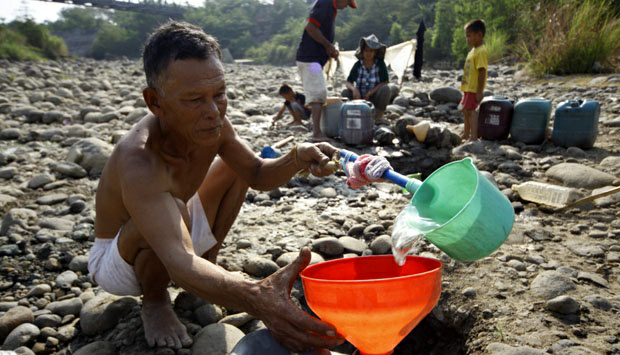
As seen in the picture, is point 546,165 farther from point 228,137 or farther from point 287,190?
point 228,137

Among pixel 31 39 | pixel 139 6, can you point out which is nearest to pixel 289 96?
pixel 31 39

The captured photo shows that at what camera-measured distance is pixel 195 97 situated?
1704mm

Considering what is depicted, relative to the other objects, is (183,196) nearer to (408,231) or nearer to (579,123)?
(408,231)

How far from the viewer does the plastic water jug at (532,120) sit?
4691 mm

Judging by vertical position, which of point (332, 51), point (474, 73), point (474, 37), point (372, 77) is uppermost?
point (474, 37)

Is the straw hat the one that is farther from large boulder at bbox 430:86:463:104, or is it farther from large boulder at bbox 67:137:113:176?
large boulder at bbox 67:137:113:176

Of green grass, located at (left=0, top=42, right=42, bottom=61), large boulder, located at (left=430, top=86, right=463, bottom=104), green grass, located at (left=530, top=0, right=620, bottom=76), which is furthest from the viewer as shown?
green grass, located at (left=0, top=42, right=42, bottom=61)

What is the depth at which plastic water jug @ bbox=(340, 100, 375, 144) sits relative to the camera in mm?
5055

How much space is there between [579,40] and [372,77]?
4402 mm

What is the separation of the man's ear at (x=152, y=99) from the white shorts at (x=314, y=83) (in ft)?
12.4

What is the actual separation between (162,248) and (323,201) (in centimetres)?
220

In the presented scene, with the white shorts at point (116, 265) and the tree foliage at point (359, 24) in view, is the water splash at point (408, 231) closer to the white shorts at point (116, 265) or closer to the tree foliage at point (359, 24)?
the white shorts at point (116, 265)

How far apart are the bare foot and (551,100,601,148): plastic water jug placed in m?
4.13

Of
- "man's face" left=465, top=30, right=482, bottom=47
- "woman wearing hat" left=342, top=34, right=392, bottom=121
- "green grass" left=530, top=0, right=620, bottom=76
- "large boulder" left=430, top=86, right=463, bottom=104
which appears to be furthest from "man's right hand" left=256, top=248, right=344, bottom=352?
"green grass" left=530, top=0, right=620, bottom=76
